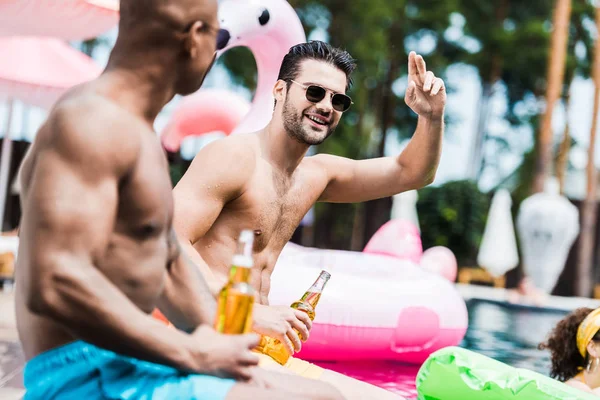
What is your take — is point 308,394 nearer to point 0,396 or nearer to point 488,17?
point 0,396

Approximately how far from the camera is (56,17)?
18.9 ft

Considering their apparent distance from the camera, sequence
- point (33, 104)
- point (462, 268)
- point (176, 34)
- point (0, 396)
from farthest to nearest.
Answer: point (462, 268) < point (33, 104) < point (0, 396) < point (176, 34)

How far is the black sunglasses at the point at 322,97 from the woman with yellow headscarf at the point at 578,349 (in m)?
1.75

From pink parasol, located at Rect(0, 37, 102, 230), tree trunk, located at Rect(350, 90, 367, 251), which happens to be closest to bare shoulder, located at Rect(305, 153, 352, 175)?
pink parasol, located at Rect(0, 37, 102, 230)

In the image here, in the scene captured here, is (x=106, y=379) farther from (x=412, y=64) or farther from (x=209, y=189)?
(x=412, y=64)

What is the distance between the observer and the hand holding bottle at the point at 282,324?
2035mm

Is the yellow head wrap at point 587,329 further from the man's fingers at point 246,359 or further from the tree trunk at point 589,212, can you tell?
the tree trunk at point 589,212

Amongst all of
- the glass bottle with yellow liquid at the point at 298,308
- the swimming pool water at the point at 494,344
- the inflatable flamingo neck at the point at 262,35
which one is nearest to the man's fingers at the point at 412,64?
the glass bottle with yellow liquid at the point at 298,308

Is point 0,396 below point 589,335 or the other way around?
below

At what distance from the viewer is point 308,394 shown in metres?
1.48

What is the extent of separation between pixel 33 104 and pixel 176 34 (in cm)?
758

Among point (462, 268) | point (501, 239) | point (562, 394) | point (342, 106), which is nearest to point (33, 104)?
point (342, 106)

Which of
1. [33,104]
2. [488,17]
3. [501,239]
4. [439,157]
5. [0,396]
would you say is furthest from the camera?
[488,17]

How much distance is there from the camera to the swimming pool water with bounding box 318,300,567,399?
4303 mm
